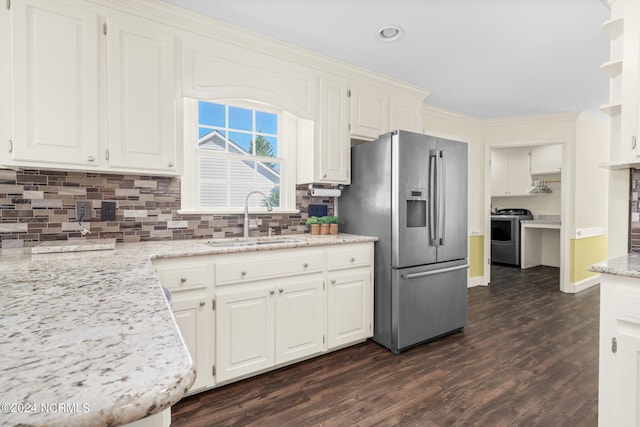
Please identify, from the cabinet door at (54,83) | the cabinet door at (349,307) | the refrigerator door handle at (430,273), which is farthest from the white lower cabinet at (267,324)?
the cabinet door at (54,83)

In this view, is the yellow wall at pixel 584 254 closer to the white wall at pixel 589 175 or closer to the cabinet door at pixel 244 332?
the white wall at pixel 589 175

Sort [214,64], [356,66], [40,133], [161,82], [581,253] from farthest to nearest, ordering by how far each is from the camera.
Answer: [581,253]
[356,66]
[214,64]
[161,82]
[40,133]

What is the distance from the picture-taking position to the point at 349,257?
258cm

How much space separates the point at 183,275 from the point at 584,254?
542cm

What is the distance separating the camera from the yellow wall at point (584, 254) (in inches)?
174

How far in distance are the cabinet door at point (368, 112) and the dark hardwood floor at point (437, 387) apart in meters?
1.96

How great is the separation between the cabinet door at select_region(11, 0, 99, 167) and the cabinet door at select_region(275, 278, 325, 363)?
1.52 meters

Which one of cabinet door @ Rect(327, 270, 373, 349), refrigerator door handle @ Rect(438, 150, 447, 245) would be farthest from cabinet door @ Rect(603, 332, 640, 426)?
cabinet door @ Rect(327, 270, 373, 349)

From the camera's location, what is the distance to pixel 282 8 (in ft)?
6.93

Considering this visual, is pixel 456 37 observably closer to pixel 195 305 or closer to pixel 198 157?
pixel 198 157

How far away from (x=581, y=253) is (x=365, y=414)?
4483 millimetres

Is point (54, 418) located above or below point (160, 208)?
below

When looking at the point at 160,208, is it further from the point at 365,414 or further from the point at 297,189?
the point at 365,414

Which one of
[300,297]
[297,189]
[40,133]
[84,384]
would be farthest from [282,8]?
[84,384]
